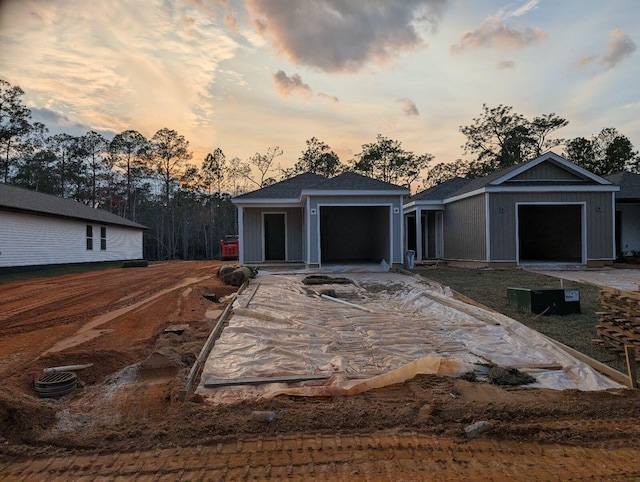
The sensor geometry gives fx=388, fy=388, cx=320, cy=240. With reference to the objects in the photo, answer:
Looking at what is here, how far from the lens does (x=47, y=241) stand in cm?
1652

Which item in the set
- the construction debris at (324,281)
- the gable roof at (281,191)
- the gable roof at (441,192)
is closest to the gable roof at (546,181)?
the gable roof at (441,192)

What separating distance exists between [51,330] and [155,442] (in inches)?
178

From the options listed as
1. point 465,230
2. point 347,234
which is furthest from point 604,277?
point 347,234

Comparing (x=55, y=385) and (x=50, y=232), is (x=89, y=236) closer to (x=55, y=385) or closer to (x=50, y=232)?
(x=50, y=232)

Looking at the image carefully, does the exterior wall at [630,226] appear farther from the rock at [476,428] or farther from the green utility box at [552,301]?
the rock at [476,428]

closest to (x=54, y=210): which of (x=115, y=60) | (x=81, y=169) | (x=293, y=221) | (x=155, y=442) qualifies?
(x=293, y=221)

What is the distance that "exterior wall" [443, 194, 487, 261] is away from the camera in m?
14.7

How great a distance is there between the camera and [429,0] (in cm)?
924

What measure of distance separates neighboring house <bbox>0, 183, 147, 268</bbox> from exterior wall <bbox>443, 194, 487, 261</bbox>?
1718 centimetres

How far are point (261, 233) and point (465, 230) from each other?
854cm

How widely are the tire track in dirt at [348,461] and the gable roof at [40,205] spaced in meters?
15.0

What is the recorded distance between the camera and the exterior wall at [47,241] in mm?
14219

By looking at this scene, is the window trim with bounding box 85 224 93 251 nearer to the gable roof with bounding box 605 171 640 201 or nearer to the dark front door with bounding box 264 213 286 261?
the dark front door with bounding box 264 213 286 261

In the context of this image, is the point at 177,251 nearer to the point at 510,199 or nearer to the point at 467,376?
the point at 510,199
